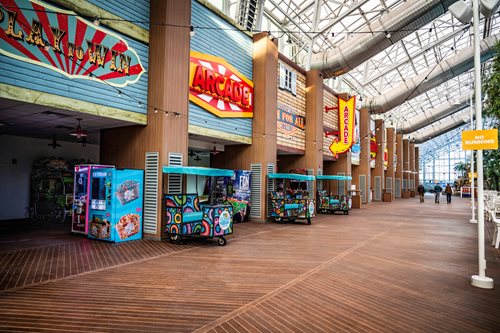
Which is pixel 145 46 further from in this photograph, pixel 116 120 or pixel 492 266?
pixel 492 266

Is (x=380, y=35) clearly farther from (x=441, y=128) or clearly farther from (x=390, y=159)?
(x=441, y=128)

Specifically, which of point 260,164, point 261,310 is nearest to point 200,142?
point 260,164

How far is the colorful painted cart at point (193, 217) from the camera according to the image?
307 inches

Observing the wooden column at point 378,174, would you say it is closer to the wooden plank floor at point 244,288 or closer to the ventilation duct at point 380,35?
the ventilation duct at point 380,35

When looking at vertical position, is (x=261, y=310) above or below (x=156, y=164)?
below

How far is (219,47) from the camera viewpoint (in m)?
11.1

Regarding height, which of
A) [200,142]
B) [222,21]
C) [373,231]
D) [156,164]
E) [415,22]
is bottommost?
[373,231]

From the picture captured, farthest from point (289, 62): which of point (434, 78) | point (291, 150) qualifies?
point (434, 78)

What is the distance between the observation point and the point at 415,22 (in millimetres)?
14734

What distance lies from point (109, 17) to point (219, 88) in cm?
411

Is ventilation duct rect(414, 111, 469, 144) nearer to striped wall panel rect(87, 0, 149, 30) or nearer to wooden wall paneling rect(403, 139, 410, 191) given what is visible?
wooden wall paneling rect(403, 139, 410, 191)

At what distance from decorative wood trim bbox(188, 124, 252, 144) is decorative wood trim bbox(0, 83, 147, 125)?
175cm

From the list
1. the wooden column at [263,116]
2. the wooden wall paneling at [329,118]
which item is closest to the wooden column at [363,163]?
the wooden wall paneling at [329,118]

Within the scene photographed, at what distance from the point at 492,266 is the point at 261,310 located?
17.0 ft
